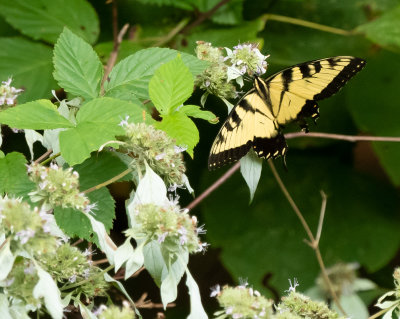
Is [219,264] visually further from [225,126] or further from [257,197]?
[225,126]

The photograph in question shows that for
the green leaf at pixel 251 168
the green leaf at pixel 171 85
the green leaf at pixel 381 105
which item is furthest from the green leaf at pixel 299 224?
the green leaf at pixel 171 85

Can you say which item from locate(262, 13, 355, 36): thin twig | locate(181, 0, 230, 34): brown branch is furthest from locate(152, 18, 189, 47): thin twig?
locate(262, 13, 355, 36): thin twig

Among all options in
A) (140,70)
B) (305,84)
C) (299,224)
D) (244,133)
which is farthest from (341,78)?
(299,224)

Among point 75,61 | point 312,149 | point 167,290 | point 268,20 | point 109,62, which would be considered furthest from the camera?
point 312,149

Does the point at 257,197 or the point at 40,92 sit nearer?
A: the point at 40,92

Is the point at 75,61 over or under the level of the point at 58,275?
over

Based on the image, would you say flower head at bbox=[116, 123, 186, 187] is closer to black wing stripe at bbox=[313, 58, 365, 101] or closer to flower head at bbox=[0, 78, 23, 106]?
flower head at bbox=[0, 78, 23, 106]

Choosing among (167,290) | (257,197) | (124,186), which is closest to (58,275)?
(167,290)
